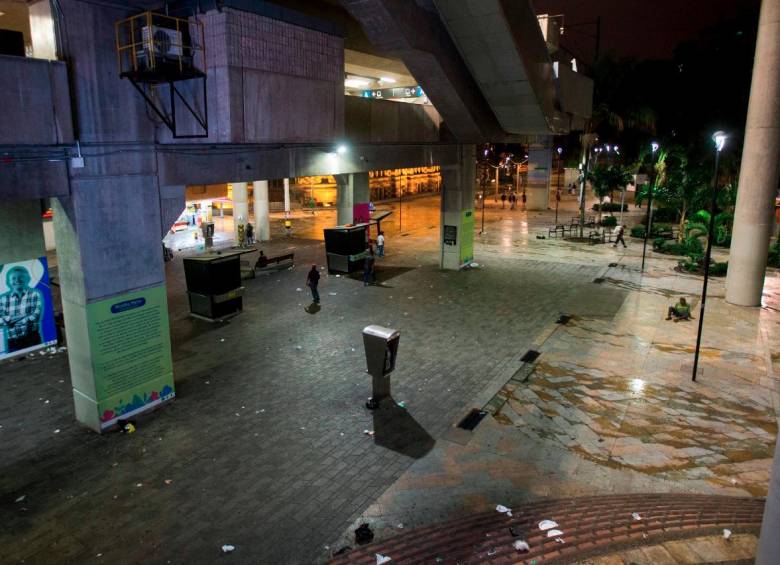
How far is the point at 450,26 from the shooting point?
1377 centimetres

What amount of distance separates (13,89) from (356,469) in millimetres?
7351

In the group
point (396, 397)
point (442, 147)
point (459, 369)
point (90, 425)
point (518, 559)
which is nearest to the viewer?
point (518, 559)

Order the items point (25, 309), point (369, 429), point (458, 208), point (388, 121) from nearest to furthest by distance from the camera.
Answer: point (369, 429), point (25, 309), point (388, 121), point (458, 208)

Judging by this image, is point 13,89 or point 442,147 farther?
point 442,147

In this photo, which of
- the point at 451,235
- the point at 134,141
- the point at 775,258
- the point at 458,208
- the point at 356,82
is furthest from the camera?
the point at 356,82

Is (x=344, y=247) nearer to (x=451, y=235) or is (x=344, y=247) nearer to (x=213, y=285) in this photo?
(x=451, y=235)

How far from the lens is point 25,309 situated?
43.1 feet

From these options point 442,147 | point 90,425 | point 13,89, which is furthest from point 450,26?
point 90,425

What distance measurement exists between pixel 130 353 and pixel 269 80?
17.7 ft

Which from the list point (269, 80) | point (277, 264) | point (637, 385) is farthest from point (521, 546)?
point (277, 264)

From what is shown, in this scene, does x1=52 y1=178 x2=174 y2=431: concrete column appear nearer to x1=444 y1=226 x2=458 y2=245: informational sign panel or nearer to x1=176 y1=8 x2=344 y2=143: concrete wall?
x1=176 y1=8 x2=344 y2=143: concrete wall

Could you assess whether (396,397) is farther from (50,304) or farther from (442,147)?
(442,147)

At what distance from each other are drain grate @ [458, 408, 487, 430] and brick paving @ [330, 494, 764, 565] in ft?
7.74

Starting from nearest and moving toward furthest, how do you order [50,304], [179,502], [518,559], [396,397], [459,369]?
[518,559]
[179,502]
[396,397]
[459,369]
[50,304]
